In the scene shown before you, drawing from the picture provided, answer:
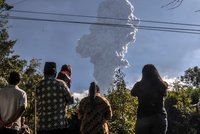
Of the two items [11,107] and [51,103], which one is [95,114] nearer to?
[51,103]

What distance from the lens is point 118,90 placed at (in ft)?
147

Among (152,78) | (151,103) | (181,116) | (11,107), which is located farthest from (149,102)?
(181,116)

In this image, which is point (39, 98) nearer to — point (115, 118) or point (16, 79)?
point (16, 79)

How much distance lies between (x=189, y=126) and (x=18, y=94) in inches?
1611

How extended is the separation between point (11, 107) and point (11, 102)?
0.08 metres

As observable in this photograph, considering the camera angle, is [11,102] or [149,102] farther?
[11,102]

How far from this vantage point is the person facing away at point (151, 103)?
6863 millimetres

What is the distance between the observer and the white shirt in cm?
709

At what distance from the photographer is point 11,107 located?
280 inches

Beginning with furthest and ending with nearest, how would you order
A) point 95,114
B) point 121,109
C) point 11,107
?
point 121,109
point 95,114
point 11,107

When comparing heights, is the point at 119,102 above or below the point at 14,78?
above

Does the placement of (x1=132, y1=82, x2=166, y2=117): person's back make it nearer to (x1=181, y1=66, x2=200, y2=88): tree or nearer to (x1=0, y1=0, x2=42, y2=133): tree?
(x1=0, y1=0, x2=42, y2=133): tree

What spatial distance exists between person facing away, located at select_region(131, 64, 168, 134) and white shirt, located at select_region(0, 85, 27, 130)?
1678 millimetres

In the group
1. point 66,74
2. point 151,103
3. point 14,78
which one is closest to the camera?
point 151,103
